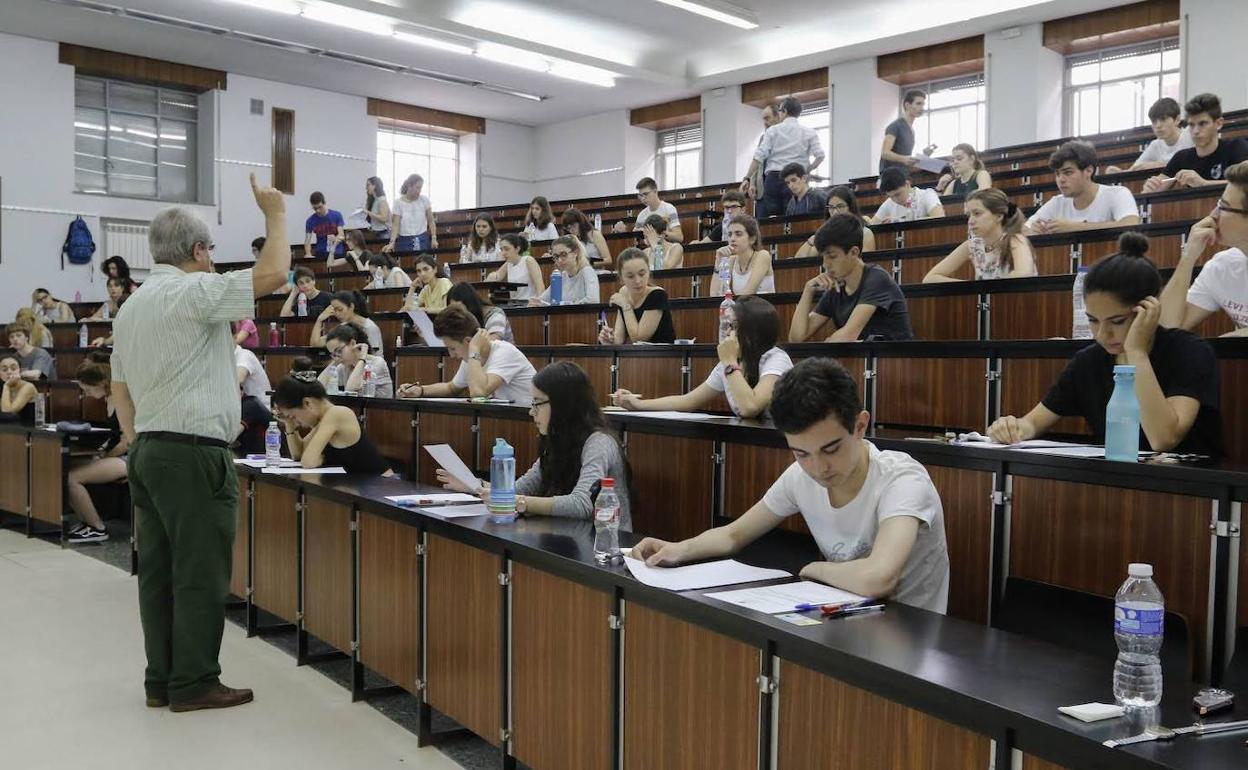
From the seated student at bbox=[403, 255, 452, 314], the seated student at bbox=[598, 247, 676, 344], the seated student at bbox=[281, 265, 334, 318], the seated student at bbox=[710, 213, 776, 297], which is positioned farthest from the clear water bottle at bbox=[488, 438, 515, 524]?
the seated student at bbox=[281, 265, 334, 318]

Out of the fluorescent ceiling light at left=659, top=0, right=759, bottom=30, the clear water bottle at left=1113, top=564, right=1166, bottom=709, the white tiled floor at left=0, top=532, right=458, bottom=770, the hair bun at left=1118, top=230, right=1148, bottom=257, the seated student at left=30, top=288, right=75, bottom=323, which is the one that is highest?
the fluorescent ceiling light at left=659, top=0, right=759, bottom=30

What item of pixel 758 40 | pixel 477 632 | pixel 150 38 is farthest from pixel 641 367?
pixel 150 38

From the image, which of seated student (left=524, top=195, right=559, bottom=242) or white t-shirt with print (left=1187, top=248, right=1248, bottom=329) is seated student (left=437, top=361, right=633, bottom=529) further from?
seated student (left=524, top=195, right=559, bottom=242)

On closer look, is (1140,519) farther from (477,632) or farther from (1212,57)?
(1212,57)

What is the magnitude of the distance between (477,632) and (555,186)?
611 inches

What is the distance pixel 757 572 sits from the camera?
2205 millimetres

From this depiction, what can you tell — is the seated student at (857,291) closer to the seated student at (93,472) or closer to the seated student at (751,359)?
the seated student at (751,359)

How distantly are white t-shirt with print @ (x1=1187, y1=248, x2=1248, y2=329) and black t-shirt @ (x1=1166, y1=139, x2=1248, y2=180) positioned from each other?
3332 mm

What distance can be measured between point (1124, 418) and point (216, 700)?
2.83 m

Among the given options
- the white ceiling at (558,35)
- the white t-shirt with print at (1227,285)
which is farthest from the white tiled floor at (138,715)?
the white ceiling at (558,35)

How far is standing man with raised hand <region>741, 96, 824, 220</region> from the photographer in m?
8.48

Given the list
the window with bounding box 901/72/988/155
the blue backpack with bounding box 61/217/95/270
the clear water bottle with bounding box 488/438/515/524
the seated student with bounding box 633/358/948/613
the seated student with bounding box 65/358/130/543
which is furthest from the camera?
the blue backpack with bounding box 61/217/95/270

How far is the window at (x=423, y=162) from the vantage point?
16.3 metres

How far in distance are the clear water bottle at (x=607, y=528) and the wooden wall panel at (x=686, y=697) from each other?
184 mm
